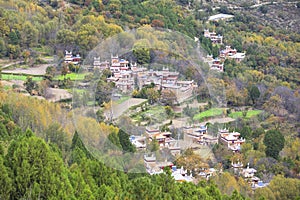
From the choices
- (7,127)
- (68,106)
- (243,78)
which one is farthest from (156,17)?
(7,127)

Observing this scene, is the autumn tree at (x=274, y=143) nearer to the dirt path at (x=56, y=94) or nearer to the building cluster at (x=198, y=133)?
the building cluster at (x=198, y=133)

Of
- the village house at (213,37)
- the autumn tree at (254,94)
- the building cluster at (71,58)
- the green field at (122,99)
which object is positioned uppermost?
the green field at (122,99)

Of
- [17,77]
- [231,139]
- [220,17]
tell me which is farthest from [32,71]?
[220,17]

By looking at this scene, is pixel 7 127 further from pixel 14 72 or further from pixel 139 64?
pixel 14 72

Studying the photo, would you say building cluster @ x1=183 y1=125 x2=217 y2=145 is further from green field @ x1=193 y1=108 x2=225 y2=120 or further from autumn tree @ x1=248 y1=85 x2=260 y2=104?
autumn tree @ x1=248 y1=85 x2=260 y2=104

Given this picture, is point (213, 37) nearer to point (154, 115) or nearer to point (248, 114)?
point (248, 114)

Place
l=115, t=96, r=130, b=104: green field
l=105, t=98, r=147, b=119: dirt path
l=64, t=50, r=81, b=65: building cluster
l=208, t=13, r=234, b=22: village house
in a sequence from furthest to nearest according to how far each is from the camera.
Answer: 1. l=208, t=13, r=234, b=22: village house
2. l=64, t=50, r=81, b=65: building cluster
3. l=115, t=96, r=130, b=104: green field
4. l=105, t=98, r=147, b=119: dirt path

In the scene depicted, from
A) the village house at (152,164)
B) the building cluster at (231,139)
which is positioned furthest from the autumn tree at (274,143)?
the village house at (152,164)

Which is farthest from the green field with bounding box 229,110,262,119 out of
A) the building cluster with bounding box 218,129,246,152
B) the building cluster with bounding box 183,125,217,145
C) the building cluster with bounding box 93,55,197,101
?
the building cluster with bounding box 183,125,217,145
